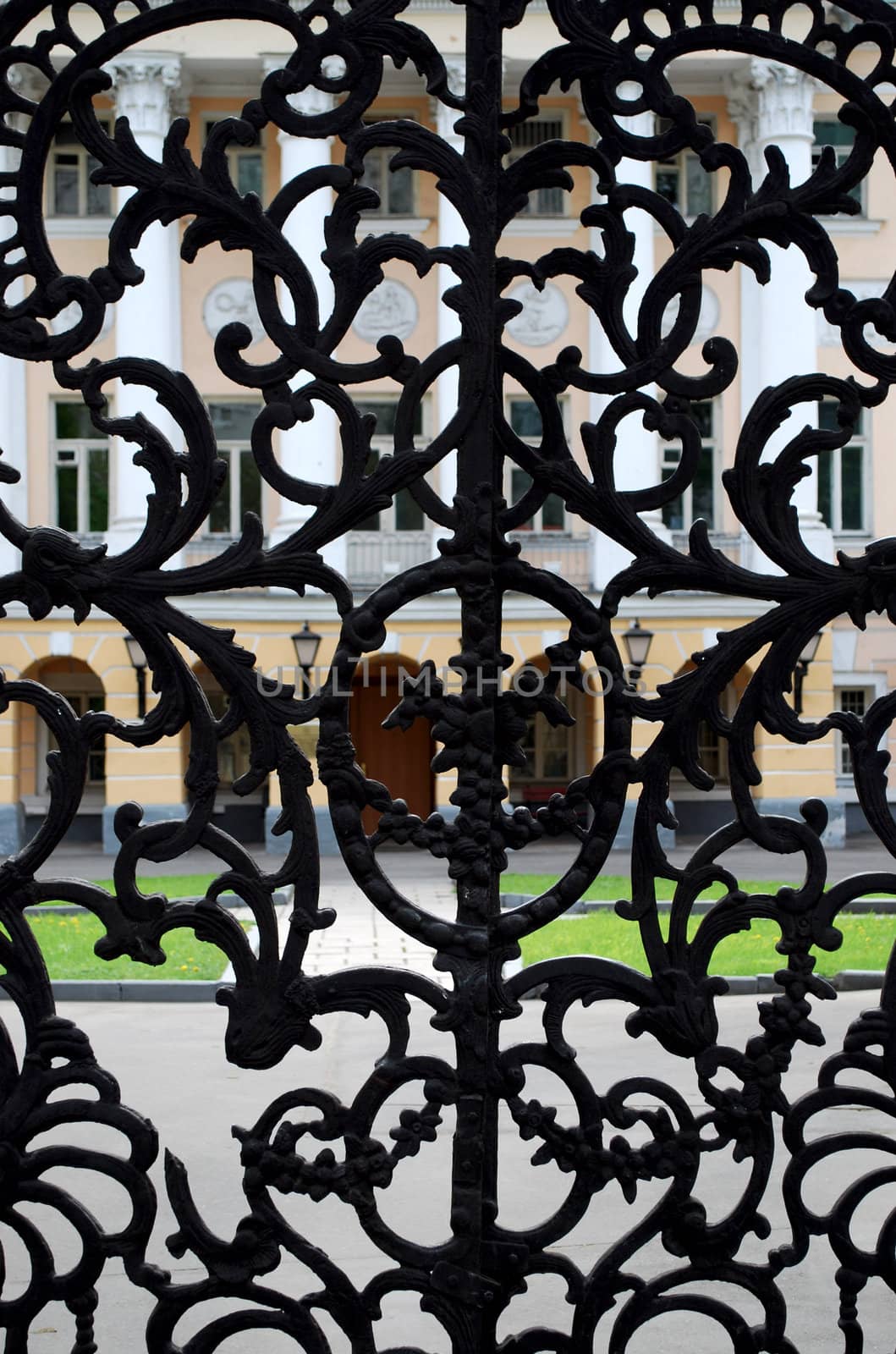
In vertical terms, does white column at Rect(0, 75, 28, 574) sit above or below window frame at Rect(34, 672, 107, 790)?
above

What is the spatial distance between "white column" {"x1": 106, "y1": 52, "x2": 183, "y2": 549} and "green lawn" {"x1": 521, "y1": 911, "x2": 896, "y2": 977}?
9148 millimetres

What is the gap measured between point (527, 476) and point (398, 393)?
6.05 feet

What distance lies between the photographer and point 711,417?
62.8ft

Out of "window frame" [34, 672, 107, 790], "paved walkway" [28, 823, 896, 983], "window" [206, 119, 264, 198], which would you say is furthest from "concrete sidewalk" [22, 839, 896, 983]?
"window" [206, 119, 264, 198]

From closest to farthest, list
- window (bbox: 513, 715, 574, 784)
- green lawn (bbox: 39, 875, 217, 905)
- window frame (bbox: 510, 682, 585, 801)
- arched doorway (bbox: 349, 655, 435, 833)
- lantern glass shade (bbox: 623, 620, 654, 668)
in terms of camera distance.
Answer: green lawn (bbox: 39, 875, 217, 905)
lantern glass shade (bbox: 623, 620, 654, 668)
arched doorway (bbox: 349, 655, 435, 833)
window frame (bbox: 510, 682, 585, 801)
window (bbox: 513, 715, 574, 784)

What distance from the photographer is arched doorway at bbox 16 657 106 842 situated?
67.3 ft

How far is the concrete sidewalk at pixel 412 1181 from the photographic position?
346 centimetres

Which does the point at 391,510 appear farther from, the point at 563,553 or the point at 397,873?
the point at 397,873

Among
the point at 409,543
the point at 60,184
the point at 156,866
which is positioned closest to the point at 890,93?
the point at 409,543

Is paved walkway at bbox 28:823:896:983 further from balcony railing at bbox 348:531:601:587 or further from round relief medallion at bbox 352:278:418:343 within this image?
round relief medallion at bbox 352:278:418:343

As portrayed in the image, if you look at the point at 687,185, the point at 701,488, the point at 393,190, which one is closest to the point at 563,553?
the point at 701,488

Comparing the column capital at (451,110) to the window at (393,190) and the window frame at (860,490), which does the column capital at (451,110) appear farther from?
the window frame at (860,490)

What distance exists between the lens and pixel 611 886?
13984 millimetres

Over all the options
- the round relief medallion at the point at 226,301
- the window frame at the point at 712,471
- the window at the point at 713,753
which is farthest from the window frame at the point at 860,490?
the round relief medallion at the point at 226,301
